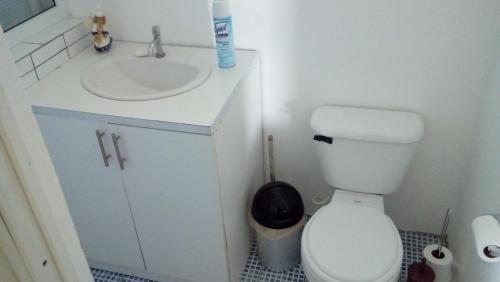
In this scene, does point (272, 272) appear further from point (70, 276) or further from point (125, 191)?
point (70, 276)

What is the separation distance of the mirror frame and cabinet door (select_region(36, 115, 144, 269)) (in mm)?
382

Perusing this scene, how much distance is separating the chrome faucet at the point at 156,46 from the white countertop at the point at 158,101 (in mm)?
32

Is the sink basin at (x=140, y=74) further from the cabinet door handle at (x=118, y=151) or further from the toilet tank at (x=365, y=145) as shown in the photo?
the toilet tank at (x=365, y=145)

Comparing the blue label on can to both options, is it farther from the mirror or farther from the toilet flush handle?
the mirror

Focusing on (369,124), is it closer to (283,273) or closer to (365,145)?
(365,145)

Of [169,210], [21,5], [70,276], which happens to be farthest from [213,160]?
[21,5]

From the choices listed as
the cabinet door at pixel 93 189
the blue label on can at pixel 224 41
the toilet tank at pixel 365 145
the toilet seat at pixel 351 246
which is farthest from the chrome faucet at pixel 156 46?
the toilet seat at pixel 351 246

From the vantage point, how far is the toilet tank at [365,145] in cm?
158

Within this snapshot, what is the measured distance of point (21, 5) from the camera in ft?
5.64

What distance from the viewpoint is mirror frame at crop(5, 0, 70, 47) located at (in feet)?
5.49

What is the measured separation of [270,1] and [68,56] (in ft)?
2.71

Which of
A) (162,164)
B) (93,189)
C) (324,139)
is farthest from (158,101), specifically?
(324,139)

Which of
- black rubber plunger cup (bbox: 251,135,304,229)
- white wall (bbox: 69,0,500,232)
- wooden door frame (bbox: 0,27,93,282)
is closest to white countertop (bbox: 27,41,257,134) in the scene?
white wall (bbox: 69,0,500,232)

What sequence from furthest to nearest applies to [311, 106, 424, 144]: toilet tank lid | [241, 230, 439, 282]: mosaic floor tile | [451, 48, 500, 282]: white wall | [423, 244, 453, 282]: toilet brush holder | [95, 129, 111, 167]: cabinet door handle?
[241, 230, 439, 282]: mosaic floor tile, [423, 244, 453, 282]: toilet brush holder, [311, 106, 424, 144]: toilet tank lid, [95, 129, 111, 167]: cabinet door handle, [451, 48, 500, 282]: white wall
